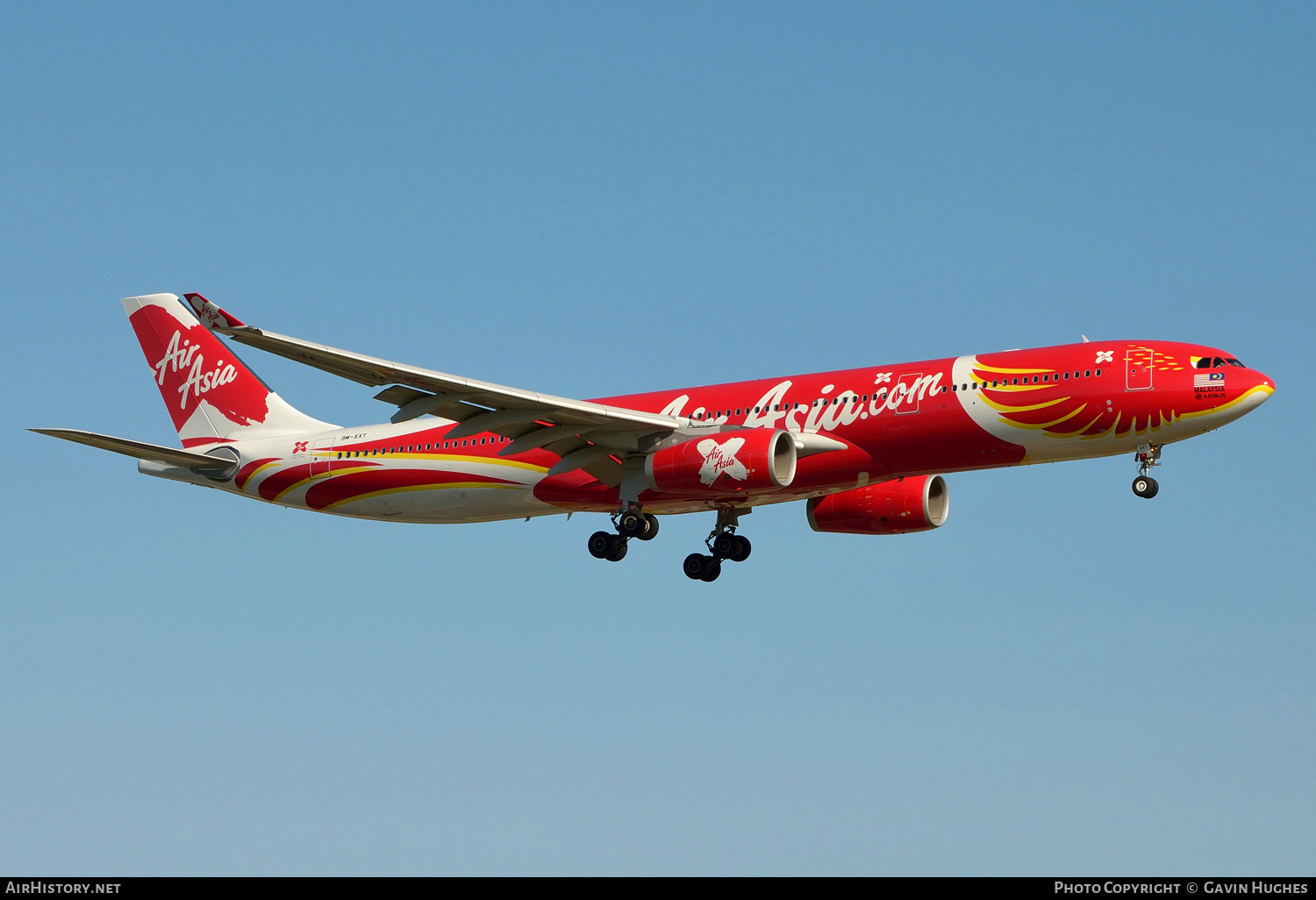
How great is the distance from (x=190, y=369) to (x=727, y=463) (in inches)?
755

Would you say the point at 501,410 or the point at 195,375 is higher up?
the point at 195,375

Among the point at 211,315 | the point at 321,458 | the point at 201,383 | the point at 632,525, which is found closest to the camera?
the point at 211,315

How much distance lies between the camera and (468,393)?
34.9m

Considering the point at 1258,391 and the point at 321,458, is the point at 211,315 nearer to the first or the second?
the point at 321,458

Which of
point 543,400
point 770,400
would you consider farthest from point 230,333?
point 770,400

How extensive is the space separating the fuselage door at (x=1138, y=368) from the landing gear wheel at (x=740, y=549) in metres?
11.2

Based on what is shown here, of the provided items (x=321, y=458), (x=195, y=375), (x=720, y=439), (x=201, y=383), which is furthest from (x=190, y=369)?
(x=720, y=439)

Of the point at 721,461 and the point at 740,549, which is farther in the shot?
the point at 740,549

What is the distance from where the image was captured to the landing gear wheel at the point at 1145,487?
34.4 metres

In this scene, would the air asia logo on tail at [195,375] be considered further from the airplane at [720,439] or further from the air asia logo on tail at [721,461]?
the air asia logo on tail at [721,461]

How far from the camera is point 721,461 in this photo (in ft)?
116

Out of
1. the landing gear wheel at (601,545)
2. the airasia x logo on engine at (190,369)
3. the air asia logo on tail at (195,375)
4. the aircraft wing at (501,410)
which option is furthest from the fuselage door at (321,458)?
the landing gear wheel at (601,545)

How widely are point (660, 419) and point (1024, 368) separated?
28.4ft

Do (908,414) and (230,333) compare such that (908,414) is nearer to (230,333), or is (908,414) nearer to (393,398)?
(393,398)
